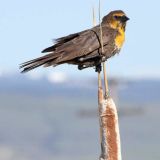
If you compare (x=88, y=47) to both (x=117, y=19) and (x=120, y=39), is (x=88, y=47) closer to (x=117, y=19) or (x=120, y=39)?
(x=120, y=39)

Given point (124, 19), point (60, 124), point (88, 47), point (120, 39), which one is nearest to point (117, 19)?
point (124, 19)

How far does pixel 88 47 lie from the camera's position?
9.27 meters

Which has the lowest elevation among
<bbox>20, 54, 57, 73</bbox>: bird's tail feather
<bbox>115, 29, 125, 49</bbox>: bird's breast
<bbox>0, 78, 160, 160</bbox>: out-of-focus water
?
<bbox>20, 54, 57, 73</bbox>: bird's tail feather

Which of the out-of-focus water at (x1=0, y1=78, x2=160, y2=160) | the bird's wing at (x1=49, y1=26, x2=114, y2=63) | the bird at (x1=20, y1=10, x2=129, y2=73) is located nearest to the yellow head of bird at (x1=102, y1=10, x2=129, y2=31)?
the bird at (x1=20, y1=10, x2=129, y2=73)

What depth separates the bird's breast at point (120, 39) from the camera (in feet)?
32.7

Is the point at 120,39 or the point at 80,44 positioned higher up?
the point at 120,39

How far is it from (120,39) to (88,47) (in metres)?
0.84

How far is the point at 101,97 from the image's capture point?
277 inches

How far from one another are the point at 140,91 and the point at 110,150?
14751 centimetres

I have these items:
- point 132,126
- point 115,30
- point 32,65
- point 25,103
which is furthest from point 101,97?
point 25,103

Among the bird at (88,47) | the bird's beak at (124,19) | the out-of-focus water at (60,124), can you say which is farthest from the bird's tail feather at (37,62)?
the out-of-focus water at (60,124)

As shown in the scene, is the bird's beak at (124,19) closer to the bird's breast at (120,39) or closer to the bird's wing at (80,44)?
the bird's breast at (120,39)

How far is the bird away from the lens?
8498 mm

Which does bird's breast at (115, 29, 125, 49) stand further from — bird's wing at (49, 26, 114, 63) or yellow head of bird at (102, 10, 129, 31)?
bird's wing at (49, 26, 114, 63)
